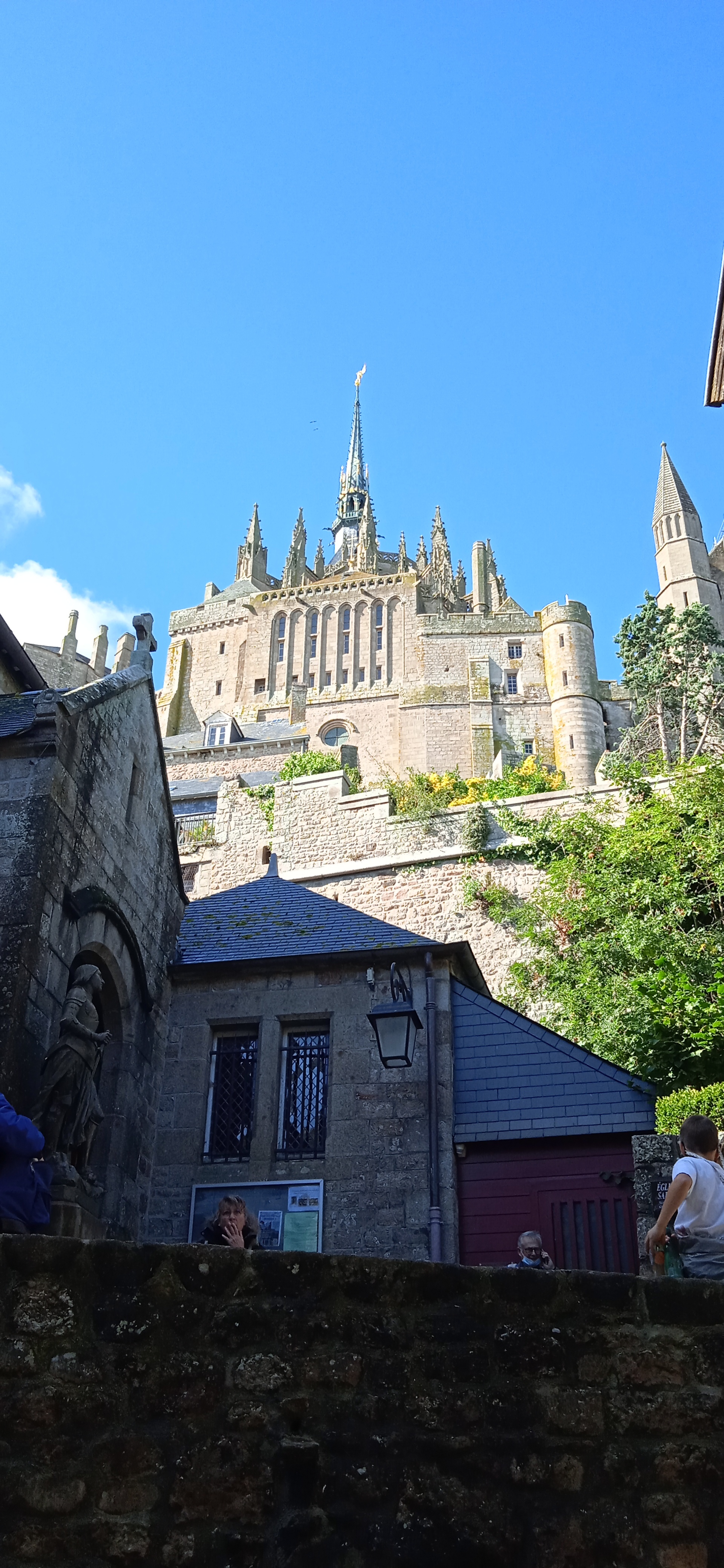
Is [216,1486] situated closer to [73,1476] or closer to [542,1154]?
[73,1476]

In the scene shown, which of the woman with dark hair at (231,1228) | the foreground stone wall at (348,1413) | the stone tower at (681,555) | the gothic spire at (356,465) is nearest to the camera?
the foreground stone wall at (348,1413)

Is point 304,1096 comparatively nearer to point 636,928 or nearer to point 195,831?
point 636,928

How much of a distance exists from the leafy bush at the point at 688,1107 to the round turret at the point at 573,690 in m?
37.5

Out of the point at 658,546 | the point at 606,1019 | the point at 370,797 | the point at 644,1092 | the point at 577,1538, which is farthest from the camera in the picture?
the point at 658,546

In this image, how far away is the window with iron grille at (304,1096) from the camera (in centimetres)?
1130

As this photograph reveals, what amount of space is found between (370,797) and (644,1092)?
1592 centimetres

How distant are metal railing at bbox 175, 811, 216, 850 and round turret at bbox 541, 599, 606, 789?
21765 mm

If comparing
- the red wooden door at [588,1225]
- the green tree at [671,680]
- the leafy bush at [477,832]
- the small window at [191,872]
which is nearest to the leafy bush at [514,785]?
the green tree at [671,680]

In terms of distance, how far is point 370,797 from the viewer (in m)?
26.5

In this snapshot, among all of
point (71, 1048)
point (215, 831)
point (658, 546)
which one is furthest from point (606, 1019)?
point (658, 546)

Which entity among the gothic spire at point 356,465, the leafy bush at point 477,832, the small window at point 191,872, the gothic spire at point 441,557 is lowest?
the leafy bush at point 477,832

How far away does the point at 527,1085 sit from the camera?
443 inches

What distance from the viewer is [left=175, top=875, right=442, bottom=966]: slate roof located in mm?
12133

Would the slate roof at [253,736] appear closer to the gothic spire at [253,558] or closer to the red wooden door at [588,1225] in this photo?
the gothic spire at [253,558]
